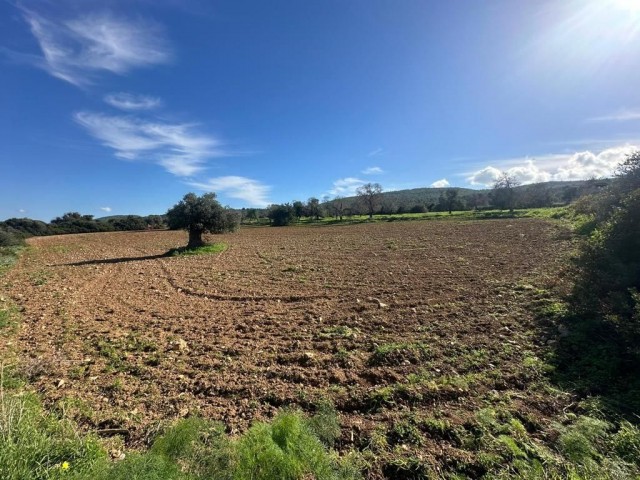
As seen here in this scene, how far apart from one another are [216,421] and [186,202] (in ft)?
76.9

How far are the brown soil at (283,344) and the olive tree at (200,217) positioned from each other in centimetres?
1066

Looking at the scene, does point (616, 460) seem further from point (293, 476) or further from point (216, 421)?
point (216, 421)

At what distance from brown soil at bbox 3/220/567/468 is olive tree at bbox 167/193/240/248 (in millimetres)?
10665

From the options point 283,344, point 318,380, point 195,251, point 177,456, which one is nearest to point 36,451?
point 177,456

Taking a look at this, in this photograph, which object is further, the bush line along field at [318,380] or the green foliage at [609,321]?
the green foliage at [609,321]

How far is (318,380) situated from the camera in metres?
5.83

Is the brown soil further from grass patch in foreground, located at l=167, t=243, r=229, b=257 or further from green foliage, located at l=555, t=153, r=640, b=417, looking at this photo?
grass patch in foreground, located at l=167, t=243, r=229, b=257

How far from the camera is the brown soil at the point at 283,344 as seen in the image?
5.10 meters

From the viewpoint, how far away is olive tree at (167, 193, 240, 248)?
25.1 metres

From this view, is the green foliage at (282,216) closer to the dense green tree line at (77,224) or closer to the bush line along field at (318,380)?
the dense green tree line at (77,224)

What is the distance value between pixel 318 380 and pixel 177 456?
2.84m

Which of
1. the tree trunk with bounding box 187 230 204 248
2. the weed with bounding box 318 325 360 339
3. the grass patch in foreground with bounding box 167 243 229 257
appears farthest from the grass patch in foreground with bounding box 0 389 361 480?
the tree trunk with bounding box 187 230 204 248

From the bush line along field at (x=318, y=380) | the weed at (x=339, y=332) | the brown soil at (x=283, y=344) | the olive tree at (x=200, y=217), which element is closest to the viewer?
the bush line along field at (x=318, y=380)

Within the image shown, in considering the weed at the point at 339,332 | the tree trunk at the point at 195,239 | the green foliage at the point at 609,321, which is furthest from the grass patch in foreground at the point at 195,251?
the green foliage at the point at 609,321
